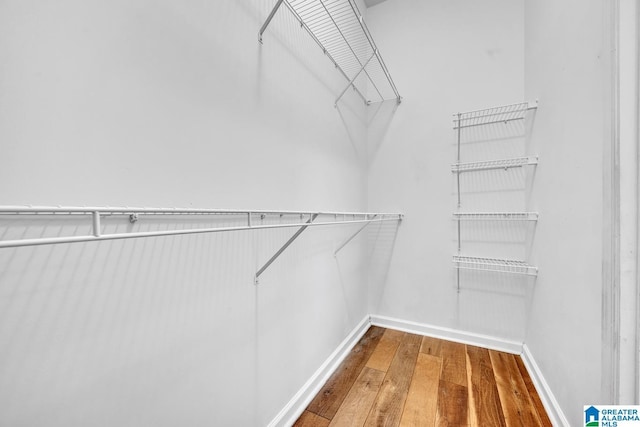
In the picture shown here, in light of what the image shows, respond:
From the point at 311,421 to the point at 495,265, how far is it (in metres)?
1.52

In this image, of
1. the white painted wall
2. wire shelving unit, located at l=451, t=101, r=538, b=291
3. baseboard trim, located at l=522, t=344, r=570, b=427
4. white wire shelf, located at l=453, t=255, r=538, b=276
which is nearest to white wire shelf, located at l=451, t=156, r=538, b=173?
wire shelving unit, located at l=451, t=101, r=538, b=291

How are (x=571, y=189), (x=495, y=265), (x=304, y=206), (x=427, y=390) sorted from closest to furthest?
(x=571, y=189), (x=304, y=206), (x=427, y=390), (x=495, y=265)

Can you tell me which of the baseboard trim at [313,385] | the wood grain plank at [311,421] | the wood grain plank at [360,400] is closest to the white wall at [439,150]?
the baseboard trim at [313,385]

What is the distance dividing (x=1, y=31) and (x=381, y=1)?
250cm

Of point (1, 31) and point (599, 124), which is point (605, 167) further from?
point (1, 31)

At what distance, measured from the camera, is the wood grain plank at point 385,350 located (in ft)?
5.37

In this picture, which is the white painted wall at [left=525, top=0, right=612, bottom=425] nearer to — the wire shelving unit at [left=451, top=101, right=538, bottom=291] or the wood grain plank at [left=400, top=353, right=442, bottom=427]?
the wire shelving unit at [left=451, top=101, right=538, bottom=291]

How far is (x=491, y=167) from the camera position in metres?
1.77

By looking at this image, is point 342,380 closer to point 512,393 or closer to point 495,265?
point 512,393

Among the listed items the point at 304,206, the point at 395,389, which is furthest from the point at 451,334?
the point at 304,206

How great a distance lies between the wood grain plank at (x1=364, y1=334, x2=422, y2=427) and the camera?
4.03 ft

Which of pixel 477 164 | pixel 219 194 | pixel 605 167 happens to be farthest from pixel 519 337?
pixel 219 194

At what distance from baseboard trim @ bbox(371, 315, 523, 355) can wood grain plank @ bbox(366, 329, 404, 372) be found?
0.07 m

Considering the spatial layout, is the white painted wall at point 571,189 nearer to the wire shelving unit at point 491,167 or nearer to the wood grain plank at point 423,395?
the wire shelving unit at point 491,167
